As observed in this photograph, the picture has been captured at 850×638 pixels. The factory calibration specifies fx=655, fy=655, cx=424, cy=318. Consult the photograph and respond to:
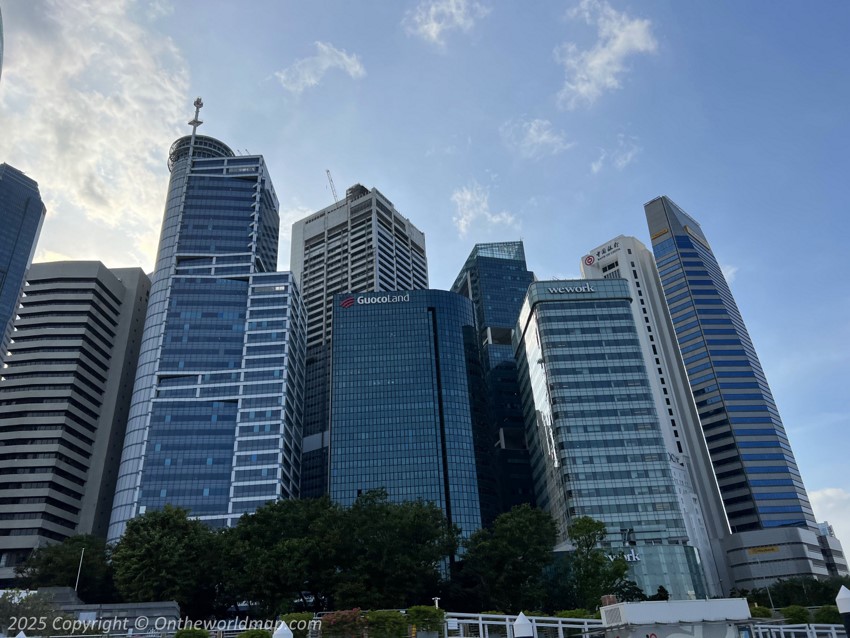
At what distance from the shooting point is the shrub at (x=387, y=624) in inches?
1788

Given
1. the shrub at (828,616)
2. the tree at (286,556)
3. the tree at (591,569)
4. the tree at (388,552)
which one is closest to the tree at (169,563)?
the tree at (286,556)

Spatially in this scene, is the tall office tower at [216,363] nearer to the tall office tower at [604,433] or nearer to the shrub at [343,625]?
the tall office tower at [604,433]

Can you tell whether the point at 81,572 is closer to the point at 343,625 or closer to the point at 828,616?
the point at 343,625

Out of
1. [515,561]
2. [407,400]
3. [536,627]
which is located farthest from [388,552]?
[407,400]

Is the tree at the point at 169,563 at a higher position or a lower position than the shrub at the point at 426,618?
higher

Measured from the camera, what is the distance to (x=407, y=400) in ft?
525

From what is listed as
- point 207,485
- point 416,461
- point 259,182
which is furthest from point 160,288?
point 416,461

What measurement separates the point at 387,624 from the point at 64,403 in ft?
443

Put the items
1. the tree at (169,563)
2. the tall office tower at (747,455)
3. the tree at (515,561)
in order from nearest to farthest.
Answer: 1. the tree at (169,563)
2. the tree at (515,561)
3. the tall office tower at (747,455)

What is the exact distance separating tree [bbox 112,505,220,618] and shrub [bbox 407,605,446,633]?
3628cm

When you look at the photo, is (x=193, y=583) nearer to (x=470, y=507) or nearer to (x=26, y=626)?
(x=26, y=626)

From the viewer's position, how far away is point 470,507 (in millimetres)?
149750

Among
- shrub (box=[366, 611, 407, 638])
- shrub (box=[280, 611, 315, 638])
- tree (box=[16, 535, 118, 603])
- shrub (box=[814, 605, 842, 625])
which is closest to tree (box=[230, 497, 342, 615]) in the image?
shrub (box=[280, 611, 315, 638])

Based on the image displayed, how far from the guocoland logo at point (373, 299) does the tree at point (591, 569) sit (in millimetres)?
101415
